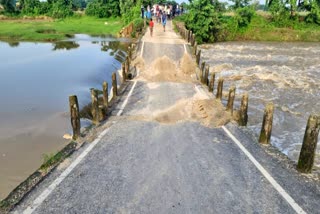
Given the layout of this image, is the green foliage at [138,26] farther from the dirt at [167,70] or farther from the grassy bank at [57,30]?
the dirt at [167,70]

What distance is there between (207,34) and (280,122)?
110 ft

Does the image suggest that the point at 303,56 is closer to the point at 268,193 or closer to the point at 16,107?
the point at 16,107

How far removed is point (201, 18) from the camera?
46.7 m

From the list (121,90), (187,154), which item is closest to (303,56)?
(121,90)

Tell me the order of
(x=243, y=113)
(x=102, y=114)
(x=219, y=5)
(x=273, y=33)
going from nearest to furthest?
(x=243, y=113)
(x=102, y=114)
(x=219, y=5)
(x=273, y=33)

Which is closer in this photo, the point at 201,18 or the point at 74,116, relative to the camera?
the point at 74,116

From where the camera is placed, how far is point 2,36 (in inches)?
2068

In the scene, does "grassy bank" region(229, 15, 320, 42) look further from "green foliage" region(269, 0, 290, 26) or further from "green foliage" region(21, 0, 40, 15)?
"green foliage" region(21, 0, 40, 15)

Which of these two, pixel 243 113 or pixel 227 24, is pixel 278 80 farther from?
pixel 227 24

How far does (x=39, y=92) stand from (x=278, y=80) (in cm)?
1697

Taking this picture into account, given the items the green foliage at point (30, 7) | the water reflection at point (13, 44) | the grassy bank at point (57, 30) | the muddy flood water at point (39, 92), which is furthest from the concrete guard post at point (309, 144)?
the green foliage at point (30, 7)

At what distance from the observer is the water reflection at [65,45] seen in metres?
42.3

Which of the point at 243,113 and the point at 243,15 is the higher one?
the point at 243,113

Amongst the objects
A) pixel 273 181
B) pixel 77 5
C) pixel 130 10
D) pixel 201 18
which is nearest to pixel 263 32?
pixel 201 18
